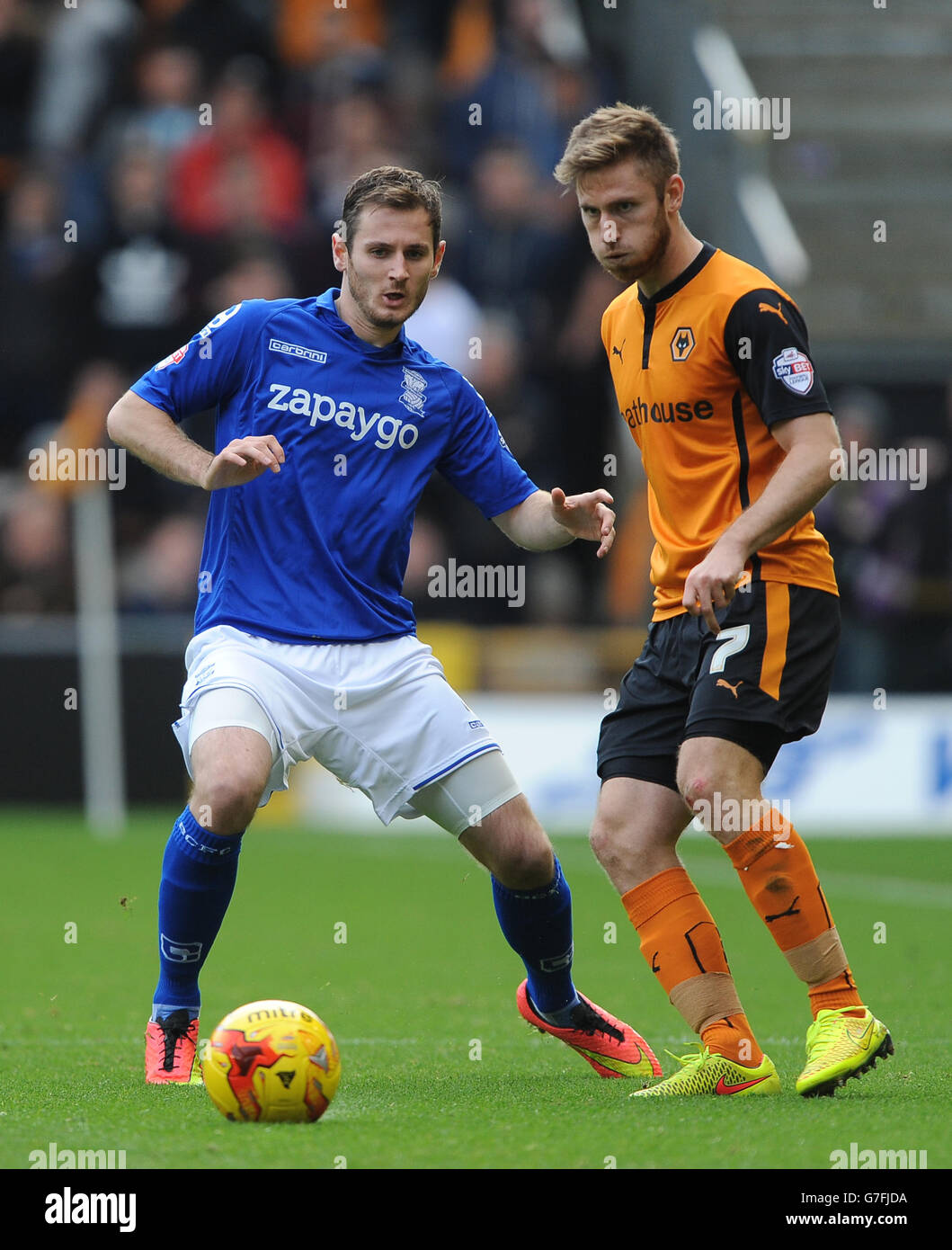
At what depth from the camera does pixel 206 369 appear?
5.33 meters

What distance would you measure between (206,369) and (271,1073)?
202 centimetres

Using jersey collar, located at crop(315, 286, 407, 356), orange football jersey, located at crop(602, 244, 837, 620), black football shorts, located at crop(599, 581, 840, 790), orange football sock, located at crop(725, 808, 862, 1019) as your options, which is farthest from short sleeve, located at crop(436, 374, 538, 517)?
orange football sock, located at crop(725, 808, 862, 1019)

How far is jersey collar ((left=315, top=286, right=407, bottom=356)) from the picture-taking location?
A: 549 centimetres

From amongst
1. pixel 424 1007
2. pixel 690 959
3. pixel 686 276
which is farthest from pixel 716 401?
pixel 424 1007

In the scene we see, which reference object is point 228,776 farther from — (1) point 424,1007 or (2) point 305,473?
(1) point 424,1007

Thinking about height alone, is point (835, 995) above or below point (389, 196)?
below

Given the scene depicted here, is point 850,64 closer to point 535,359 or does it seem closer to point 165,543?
point 535,359

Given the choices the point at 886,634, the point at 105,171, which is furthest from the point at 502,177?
the point at 886,634

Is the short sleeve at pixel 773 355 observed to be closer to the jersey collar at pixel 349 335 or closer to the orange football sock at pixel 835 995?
the jersey collar at pixel 349 335

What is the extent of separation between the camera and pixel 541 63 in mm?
15438

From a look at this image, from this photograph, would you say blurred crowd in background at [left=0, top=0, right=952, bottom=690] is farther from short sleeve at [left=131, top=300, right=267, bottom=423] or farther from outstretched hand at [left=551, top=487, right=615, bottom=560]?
outstretched hand at [left=551, top=487, right=615, bottom=560]

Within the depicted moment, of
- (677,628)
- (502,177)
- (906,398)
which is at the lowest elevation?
(677,628)

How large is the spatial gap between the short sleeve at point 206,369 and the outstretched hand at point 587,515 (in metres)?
0.97
